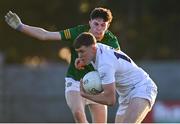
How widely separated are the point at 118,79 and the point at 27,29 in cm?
202

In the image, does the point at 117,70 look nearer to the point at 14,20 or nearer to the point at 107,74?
the point at 107,74

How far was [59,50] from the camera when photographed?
24.7 metres

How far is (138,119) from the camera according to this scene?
9281 mm

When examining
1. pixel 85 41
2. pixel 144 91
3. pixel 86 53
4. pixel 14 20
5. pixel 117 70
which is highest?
pixel 14 20

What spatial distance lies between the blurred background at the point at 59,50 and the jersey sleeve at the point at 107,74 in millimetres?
→ 13593

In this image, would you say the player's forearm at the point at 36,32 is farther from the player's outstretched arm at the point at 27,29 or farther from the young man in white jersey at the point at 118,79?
the young man in white jersey at the point at 118,79

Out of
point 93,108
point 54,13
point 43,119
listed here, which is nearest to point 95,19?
point 93,108

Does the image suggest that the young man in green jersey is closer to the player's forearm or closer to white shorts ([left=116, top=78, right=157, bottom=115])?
the player's forearm

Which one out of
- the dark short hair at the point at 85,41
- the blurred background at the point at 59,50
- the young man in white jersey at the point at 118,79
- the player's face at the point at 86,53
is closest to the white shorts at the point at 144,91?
the young man in white jersey at the point at 118,79

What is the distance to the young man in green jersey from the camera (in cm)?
1045

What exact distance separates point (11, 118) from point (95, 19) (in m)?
14.0

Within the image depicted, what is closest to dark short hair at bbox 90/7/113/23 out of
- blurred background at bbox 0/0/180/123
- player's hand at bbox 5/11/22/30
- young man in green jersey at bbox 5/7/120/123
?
young man in green jersey at bbox 5/7/120/123

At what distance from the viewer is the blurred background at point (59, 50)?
23781mm

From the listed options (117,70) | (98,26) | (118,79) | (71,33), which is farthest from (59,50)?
(117,70)
